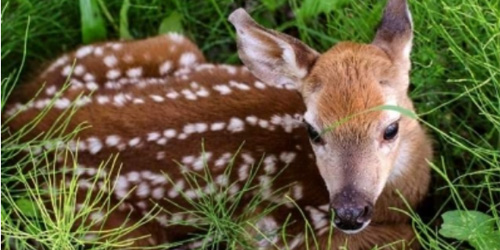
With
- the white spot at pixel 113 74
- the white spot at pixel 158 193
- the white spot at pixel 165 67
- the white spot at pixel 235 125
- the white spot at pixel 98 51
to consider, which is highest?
the white spot at pixel 98 51

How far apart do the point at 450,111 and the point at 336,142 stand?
62cm

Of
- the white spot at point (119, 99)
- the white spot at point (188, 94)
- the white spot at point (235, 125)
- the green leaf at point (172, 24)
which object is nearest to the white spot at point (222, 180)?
the white spot at point (235, 125)

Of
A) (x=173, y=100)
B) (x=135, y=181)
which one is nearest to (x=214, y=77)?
(x=173, y=100)

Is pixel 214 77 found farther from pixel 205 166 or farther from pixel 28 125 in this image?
pixel 28 125

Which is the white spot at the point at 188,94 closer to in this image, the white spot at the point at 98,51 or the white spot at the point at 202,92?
the white spot at the point at 202,92

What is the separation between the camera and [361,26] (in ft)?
10.8

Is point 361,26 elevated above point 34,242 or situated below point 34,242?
above

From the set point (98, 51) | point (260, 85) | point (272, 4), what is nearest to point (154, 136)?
point (260, 85)

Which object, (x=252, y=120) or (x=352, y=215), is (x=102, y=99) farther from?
(x=352, y=215)

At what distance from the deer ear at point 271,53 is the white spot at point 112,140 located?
0.38m

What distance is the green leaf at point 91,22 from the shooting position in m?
3.52

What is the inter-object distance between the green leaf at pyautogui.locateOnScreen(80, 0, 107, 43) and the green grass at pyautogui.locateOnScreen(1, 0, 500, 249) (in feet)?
0.04

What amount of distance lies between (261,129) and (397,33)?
1.39 feet

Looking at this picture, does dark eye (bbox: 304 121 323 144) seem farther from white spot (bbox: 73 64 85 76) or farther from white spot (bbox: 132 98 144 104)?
white spot (bbox: 73 64 85 76)
